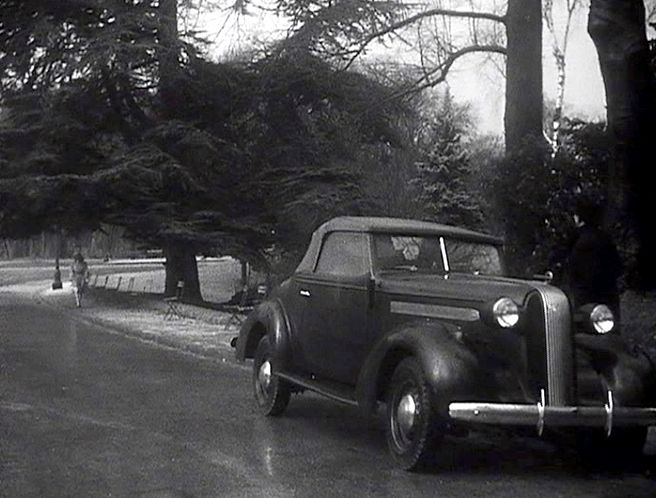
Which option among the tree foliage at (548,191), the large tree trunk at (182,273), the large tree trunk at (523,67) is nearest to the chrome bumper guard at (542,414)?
the tree foliage at (548,191)

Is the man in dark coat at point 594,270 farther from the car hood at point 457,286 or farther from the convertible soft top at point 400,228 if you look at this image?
the car hood at point 457,286

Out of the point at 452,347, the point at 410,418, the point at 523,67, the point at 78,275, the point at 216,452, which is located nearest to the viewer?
the point at 452,347

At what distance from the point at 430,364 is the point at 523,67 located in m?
14.4

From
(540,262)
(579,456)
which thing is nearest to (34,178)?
(540,262)

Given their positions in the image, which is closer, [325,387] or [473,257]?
[325,387]

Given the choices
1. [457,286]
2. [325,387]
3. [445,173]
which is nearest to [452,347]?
[457,286]

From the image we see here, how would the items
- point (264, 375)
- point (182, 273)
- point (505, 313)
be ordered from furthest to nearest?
point (182, 273)
point (264, 375)
point (505, 313)

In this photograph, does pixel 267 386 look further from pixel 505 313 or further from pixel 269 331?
pixel 505 313

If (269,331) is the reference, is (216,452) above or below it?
below

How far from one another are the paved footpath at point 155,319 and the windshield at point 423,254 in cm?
720

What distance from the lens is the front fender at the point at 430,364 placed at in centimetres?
783

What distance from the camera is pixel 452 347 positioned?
8047 millimetres

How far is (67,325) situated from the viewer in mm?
23719

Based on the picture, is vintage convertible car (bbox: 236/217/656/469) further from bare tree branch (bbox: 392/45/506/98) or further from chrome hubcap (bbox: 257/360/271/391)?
bare tree branch (bbox: 392/45/506/98)
